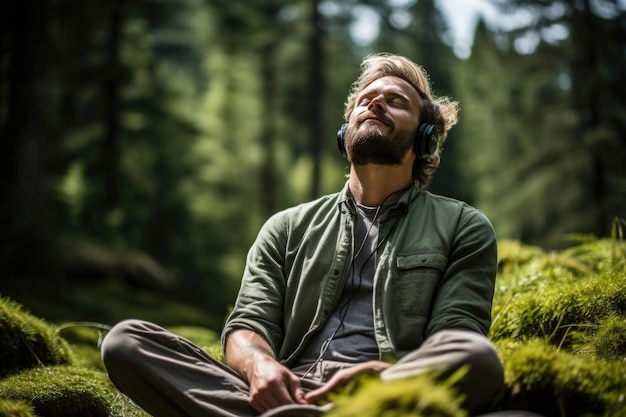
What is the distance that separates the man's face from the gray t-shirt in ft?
1.08

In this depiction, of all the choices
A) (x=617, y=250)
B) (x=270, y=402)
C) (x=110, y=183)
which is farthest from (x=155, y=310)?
(x=270, y=402)

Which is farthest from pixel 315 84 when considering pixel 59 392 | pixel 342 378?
pixel 342 378

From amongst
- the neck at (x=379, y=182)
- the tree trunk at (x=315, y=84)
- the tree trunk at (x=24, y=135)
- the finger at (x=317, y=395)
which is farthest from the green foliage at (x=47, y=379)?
the tree trunk at (x=315, y=84)

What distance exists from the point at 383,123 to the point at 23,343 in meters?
2.49

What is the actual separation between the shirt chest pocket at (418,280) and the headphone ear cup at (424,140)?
62 cm

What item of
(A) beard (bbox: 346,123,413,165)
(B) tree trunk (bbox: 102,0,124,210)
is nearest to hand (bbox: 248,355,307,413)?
(A) beard (bbox: 346,123,413,165)

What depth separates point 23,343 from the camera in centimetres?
373

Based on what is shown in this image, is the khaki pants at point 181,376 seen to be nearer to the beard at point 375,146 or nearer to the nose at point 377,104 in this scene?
the beard at point 375,146

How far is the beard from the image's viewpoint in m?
3.07

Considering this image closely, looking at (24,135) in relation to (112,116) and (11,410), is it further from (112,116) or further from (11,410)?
(11,410)

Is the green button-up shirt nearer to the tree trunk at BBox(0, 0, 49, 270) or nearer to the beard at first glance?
the beard

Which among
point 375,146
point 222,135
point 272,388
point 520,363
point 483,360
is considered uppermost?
point 375,146

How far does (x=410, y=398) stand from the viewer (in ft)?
5.69

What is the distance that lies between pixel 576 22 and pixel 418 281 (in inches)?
486
